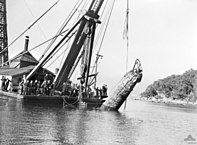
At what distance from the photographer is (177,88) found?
500 ft

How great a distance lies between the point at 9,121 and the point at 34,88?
13994 mm

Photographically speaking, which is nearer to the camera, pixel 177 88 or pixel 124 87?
pixel 124 87

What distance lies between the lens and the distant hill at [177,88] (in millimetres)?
141875

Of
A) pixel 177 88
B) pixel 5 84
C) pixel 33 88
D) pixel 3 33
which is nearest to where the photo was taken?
pixel 33 88

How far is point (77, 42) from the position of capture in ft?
104

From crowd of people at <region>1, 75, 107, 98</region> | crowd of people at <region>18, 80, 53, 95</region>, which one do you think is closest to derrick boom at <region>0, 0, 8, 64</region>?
crowd of people at <region>1, 75, 107, 98</region>

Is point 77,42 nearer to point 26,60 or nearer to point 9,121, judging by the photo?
point 26,60

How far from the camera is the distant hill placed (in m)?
142

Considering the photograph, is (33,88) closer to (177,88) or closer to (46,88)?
(46,88)

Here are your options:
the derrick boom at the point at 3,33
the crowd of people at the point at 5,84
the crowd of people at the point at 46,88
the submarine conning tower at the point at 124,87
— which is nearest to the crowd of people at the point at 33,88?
the crowd of people at the point at 46,88

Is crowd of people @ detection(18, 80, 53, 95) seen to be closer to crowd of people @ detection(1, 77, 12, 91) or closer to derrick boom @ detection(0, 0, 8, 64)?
crowd of people @ detection(1, 77, 12, 91)

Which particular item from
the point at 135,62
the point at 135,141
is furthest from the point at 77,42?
the point at 135,141

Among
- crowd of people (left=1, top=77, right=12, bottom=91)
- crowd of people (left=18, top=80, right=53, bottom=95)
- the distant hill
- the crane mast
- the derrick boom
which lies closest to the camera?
crowd of people (left=18, top=80, right=53, bottom=95)

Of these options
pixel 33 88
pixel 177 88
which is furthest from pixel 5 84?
pixel 177 88
